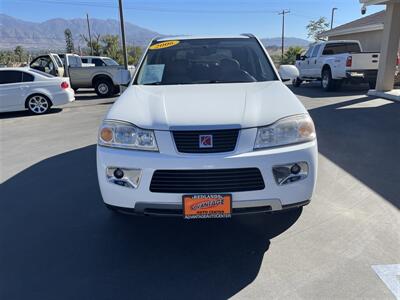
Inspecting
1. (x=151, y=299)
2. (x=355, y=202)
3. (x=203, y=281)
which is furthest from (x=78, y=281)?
(x=355, y=202)

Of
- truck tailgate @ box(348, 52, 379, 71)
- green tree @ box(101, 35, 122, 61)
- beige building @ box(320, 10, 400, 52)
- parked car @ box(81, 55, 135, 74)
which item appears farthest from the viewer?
green tree @ box(101, 35, 122, 61)

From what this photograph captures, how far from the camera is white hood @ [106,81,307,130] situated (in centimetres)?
278

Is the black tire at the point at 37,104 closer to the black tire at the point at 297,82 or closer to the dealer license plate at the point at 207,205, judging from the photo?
the dealer license plate at the point at 207,205

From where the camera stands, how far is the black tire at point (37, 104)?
10594mm

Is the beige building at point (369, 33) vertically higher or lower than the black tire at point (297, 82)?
higher

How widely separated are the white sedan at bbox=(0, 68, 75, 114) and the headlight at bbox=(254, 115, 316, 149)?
9448 millimetres

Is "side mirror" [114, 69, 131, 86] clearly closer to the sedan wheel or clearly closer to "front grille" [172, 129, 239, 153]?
"front grille" [172, 129, 239, 153]

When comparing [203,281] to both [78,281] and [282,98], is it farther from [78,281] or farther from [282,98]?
[282,98]

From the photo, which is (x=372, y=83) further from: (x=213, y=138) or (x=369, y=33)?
(x=213, y=138)

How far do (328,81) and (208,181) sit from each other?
12.4m

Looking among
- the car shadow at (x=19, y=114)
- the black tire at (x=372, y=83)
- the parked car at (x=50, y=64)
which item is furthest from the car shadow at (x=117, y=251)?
the parked car at (x=50, y=64)

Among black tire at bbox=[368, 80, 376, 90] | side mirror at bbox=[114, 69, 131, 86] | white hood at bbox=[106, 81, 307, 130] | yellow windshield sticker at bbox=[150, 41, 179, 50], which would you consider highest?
yellow windshield sticker at bbox=[150, 41, 179, 50]

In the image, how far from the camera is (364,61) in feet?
40.0

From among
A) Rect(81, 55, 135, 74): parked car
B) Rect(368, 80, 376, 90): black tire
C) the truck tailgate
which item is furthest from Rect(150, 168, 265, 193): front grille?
Rect(81, 55, 135, 74): parked car
